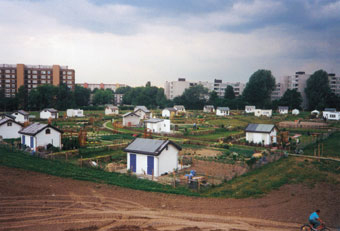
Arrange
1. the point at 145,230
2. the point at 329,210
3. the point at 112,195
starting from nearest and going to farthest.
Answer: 1. the point at 145,230
2. the point at 329,210
3. the point at 112,195

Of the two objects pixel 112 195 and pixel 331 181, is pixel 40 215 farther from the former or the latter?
pixel 331 181

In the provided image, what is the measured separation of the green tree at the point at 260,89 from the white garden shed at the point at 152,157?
84.8 meters

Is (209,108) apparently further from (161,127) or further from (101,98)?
(161,127)

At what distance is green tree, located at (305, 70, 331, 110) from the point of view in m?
89.9

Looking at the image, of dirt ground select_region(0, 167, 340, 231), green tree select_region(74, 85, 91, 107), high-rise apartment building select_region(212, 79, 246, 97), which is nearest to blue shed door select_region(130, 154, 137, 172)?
dirt ground select_region(0, 167, 340, 231)

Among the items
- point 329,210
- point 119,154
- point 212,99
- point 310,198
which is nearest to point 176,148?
point 119,154

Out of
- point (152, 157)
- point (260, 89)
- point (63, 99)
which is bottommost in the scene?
point (152, 157)

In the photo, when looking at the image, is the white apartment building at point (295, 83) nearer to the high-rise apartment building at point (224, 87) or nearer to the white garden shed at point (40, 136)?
the high-rise apartment building at point (224, 87)

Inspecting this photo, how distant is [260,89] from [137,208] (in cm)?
9625

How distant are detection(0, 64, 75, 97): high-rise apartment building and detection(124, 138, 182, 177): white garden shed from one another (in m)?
90.9

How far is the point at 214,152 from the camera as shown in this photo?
1245 inches

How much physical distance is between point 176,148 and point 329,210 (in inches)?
474

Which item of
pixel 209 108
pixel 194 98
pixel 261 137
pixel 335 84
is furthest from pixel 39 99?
pixel 335 84

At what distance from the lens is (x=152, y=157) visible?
70.2 ft
